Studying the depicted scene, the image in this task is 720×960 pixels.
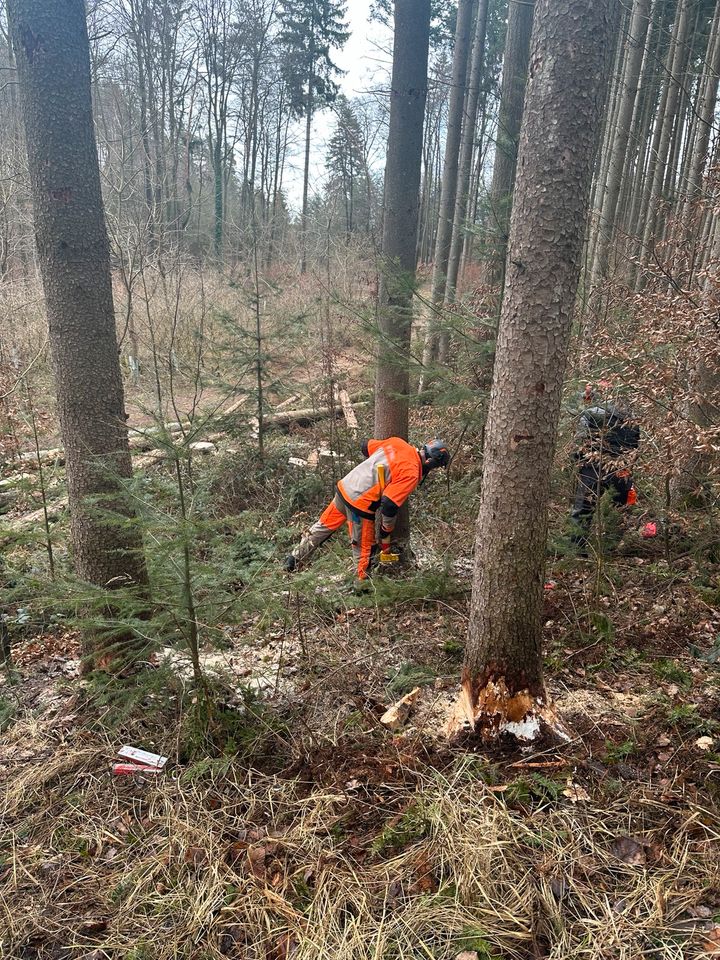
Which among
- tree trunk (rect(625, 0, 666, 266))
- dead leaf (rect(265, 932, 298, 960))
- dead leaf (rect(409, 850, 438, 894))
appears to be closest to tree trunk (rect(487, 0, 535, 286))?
dead leaf (rect(409, 850, 438, 894))

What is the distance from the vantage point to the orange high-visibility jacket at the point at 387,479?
5.72m

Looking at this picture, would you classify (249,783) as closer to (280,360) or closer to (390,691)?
(390,691)

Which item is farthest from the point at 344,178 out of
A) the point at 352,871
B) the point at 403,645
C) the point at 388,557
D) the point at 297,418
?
the point at 352,871

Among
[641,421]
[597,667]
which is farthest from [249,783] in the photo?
[641,421]

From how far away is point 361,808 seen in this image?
116 inches

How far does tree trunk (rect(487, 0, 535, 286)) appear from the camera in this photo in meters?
5.52

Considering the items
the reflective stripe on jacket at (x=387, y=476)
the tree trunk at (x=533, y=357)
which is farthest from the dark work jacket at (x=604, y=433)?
the tree trunk at (x=533, y=357)

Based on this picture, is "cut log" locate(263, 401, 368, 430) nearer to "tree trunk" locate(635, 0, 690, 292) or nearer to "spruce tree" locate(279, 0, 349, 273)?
"tree trunk" locate(635, 0, 690, 292)

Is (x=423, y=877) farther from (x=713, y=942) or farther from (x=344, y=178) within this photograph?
(x=344, y=178)

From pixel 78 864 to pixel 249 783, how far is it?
89 centimetres

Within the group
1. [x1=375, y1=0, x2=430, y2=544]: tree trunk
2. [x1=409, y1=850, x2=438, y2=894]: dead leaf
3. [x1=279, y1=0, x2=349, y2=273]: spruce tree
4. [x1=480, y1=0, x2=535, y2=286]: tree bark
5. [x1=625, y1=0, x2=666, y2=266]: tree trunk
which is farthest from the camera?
[x1=279, y1=0, x2=349, y2=273]: spruce tree

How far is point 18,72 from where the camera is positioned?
137 inches

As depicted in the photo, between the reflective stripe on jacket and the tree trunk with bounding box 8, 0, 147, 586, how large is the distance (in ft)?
7.96

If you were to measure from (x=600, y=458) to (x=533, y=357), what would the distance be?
2018mm
